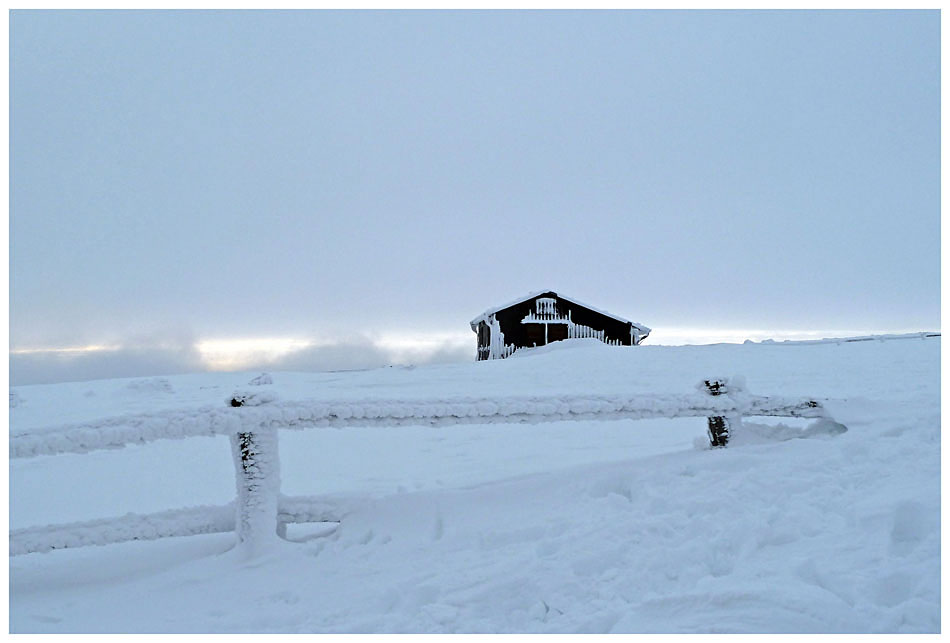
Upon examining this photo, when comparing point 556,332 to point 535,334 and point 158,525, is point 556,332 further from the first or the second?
point 158,525

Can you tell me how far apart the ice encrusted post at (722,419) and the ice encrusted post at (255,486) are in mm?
3336

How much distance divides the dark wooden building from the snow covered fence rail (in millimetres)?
18181

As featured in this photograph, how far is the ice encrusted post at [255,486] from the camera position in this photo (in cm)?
398

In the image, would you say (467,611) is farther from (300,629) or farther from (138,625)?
(138,625)

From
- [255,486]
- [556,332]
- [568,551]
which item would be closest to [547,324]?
[556,332]

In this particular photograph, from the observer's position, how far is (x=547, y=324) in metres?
22.7

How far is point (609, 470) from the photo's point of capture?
4.48 metres

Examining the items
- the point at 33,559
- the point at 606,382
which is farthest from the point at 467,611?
the point at 606,382

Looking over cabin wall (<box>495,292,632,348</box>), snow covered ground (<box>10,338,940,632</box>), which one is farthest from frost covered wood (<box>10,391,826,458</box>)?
cabin wall (<box>495,292,632,348</box>)

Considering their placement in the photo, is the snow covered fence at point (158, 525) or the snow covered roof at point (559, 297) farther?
the snow covered roof at point (559, 297)

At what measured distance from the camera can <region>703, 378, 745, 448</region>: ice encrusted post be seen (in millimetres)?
4746

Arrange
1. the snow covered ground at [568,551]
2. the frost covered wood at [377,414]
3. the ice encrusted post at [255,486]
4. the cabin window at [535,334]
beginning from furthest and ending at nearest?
the cabin window at [535,334] → the ice encrusted post at [255,486] → the frost covered wood at [377,414] → the snow covered ground at [568,551]

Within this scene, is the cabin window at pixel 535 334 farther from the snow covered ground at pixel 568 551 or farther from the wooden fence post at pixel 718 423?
the wooden fence post at pixel 718 423

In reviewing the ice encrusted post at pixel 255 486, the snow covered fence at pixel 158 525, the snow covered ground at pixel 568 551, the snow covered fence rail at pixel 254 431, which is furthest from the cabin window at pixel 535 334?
the ice encrusted post at pixel 255 486
